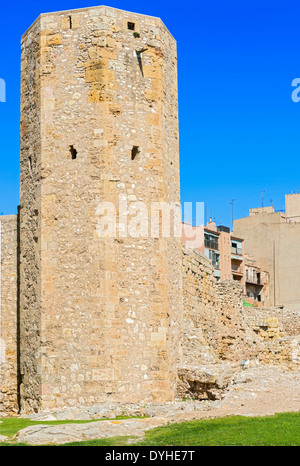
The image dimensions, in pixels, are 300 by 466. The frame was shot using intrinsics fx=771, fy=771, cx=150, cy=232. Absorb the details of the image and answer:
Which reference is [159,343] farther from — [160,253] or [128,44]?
[128,44]

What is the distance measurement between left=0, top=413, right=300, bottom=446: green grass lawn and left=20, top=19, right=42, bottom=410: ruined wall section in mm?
5306

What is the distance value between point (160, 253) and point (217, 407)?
13.9ft

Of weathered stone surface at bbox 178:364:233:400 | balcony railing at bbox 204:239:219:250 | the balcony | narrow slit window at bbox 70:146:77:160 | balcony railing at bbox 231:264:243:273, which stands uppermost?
balcony railing at bbox 204:239:219:250

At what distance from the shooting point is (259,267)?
210 ft

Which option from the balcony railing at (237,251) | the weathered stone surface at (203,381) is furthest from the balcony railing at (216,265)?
the weathered stone surface at (203,381)

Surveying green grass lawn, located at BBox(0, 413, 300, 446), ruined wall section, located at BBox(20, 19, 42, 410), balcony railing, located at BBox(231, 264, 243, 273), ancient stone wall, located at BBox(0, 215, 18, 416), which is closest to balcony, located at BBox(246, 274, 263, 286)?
balcony railing, located at BBox(231, 264, 243, 273)

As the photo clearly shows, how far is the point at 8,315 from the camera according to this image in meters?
18.6

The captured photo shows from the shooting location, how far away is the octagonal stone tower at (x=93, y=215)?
1662 cm

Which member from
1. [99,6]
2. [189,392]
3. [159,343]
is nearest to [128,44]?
[99,6]

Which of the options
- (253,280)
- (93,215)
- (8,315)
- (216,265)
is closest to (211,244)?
(216,265)

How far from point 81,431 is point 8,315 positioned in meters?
6.53

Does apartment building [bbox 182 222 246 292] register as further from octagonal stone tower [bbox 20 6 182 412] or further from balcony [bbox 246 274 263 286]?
octagonal stone tower [bbox 20 6 182 412]

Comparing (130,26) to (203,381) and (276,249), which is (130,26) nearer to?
(203,381)

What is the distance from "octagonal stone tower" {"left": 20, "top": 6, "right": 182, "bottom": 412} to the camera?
54.5 ft
